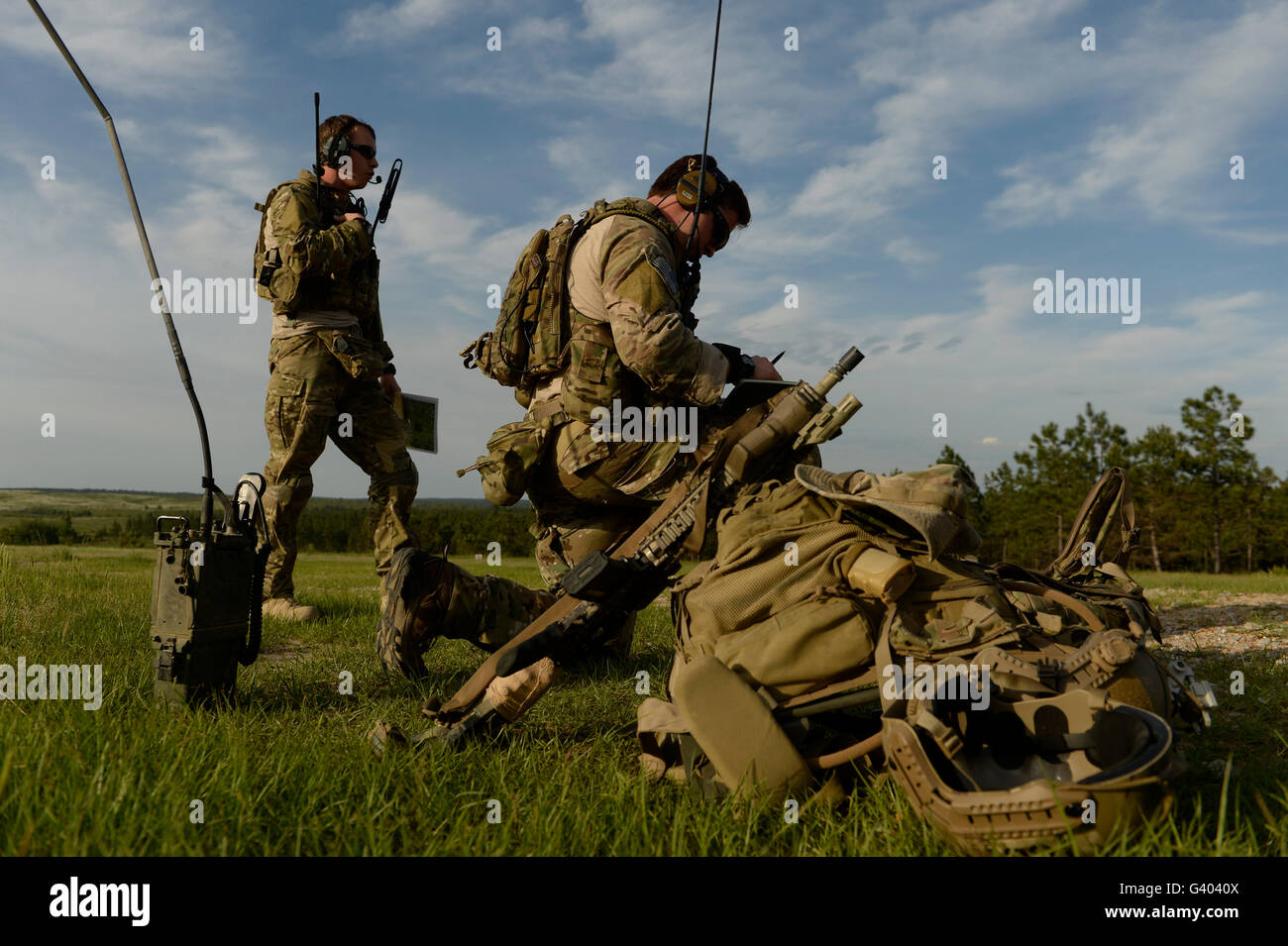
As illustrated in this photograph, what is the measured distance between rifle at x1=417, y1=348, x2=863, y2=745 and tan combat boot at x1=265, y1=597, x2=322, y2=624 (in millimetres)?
3530

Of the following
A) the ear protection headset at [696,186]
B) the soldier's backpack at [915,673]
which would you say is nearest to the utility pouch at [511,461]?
the ear protection headset at [696,186]

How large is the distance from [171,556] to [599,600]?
1810 mm

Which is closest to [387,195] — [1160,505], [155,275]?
[155,275]

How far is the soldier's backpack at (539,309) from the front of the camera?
13.5 feet

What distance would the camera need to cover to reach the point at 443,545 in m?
4.20

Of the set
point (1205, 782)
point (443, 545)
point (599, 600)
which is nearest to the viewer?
point (1205, 782)

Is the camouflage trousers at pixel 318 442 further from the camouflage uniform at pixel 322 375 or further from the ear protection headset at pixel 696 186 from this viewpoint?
the ear protection headset at pixel 696 186

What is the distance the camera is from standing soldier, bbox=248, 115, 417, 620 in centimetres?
606

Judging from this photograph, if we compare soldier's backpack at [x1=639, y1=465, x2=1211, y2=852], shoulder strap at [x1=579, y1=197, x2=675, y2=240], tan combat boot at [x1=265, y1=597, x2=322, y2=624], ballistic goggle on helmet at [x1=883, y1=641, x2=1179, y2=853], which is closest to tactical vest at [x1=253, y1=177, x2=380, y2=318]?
tan combat boot at [x1=265, y1=597, x2=322, y2=624]

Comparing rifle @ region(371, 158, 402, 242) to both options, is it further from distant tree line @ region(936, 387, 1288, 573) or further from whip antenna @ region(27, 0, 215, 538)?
distant tree line @ region(936, 387, 1288, 573)

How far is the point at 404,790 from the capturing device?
2.47 meters
